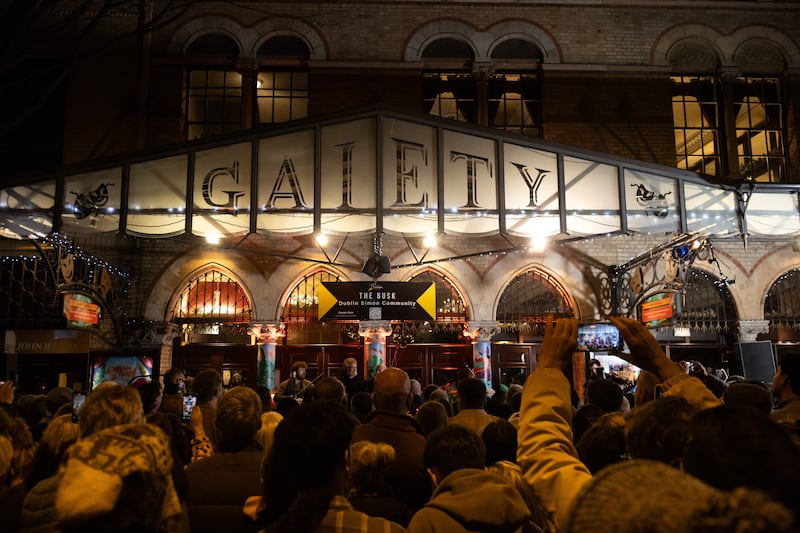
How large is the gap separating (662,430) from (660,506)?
120 cm

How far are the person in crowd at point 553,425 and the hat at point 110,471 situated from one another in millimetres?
1234

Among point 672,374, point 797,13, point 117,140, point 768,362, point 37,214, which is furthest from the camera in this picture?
point 797,13

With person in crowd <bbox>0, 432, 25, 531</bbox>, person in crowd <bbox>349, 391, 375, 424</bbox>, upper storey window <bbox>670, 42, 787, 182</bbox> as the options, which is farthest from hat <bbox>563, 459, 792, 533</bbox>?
upper storey window <bbox>670, 42, 787, 182</bbox>

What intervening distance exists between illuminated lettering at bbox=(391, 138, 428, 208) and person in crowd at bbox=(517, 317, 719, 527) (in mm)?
8099

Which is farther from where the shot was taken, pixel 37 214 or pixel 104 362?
pixel 104 362

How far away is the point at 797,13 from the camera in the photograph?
52.5 ft

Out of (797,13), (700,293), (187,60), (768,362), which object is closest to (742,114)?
(797,13)

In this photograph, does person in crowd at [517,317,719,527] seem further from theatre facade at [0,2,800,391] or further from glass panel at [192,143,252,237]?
glass panel at [192,143,252,237]

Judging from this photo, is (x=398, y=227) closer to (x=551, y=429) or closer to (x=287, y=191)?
(x=287, y=191)

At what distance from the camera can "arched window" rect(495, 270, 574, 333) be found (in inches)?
590

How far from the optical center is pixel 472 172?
35.4 ft

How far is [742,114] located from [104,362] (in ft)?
54.7

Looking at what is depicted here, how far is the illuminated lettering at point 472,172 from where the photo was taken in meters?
10.6

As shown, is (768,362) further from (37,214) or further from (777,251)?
(37,214)
